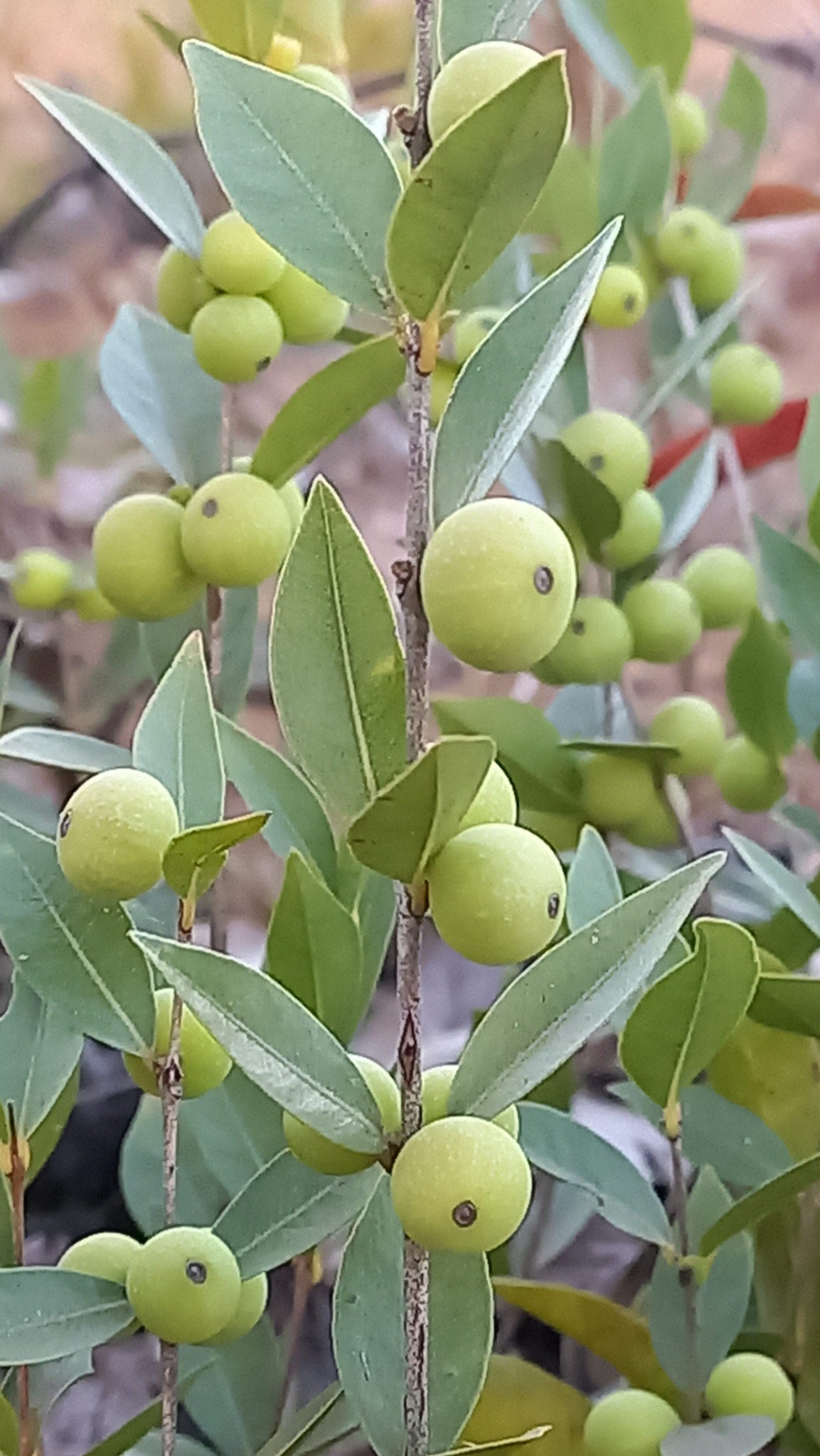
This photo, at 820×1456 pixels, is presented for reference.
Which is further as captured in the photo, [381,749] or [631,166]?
[631,166]

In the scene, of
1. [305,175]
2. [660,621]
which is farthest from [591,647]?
[305,175]

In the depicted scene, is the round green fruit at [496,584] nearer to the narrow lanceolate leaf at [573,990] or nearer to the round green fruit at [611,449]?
the narrow lanceolate leaf at [573,990]

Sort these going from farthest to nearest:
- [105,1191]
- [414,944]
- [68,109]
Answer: [105,1191] < [68,109] < [414,944]

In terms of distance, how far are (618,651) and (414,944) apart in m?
0.28

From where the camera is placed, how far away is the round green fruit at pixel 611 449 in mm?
499

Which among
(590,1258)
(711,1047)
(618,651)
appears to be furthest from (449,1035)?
(711,1047)

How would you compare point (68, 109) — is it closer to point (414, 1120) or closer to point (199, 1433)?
point (414, 1120)

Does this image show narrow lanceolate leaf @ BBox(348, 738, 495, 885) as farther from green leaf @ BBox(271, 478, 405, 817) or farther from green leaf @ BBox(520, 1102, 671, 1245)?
green leaf @ BBox(520, 1102, 671, 1245)

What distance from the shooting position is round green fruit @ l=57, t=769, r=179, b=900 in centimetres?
25

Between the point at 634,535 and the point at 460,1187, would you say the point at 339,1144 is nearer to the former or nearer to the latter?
the point at 460,1187

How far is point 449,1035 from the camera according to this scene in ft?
2.10

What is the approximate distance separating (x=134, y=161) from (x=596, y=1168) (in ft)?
0.94

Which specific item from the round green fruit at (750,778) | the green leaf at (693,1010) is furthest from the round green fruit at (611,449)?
the green leaf at (693,1010)

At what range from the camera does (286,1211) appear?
0.28m
